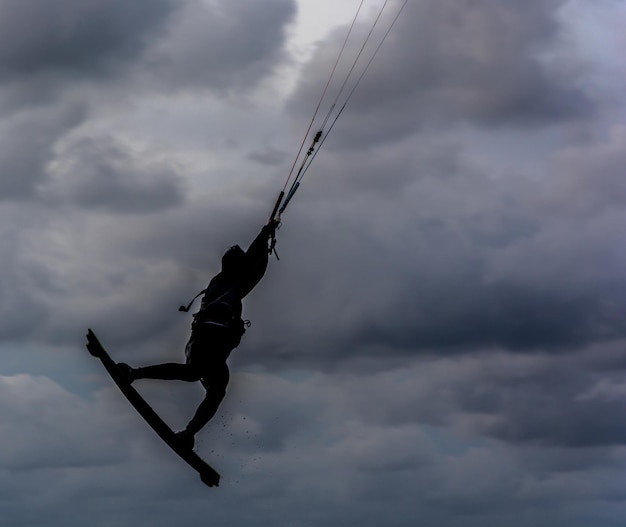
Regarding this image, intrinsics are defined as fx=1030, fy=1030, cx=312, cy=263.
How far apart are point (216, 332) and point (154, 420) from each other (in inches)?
83.0

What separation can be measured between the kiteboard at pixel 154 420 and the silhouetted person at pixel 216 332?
20 cm

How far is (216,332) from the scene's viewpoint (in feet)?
61.6

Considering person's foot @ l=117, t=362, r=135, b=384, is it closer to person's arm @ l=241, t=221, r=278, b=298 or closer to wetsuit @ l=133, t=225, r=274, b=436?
wetsuit @ l=133, t=225, r=274, b=436

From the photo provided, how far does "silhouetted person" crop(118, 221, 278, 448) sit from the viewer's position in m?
18.7

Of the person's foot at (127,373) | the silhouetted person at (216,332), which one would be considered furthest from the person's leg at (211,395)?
the person's foot at (127,373)

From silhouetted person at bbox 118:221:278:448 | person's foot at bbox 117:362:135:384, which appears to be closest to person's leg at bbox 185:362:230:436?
silhouetted person at bbox 118:221:278:448

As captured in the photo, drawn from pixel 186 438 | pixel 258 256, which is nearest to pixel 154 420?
pixel 186 438

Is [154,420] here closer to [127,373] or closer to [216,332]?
[127,373]

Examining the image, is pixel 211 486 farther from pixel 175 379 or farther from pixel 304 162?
pixel 304 162

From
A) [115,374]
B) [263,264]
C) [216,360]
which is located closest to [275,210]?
[263,264]

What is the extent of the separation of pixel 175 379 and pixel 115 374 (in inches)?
45.3

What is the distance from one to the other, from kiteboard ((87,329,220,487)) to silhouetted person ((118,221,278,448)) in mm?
201

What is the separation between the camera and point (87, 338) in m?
19.2

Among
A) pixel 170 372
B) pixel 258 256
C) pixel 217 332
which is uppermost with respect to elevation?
pixel 258 256
